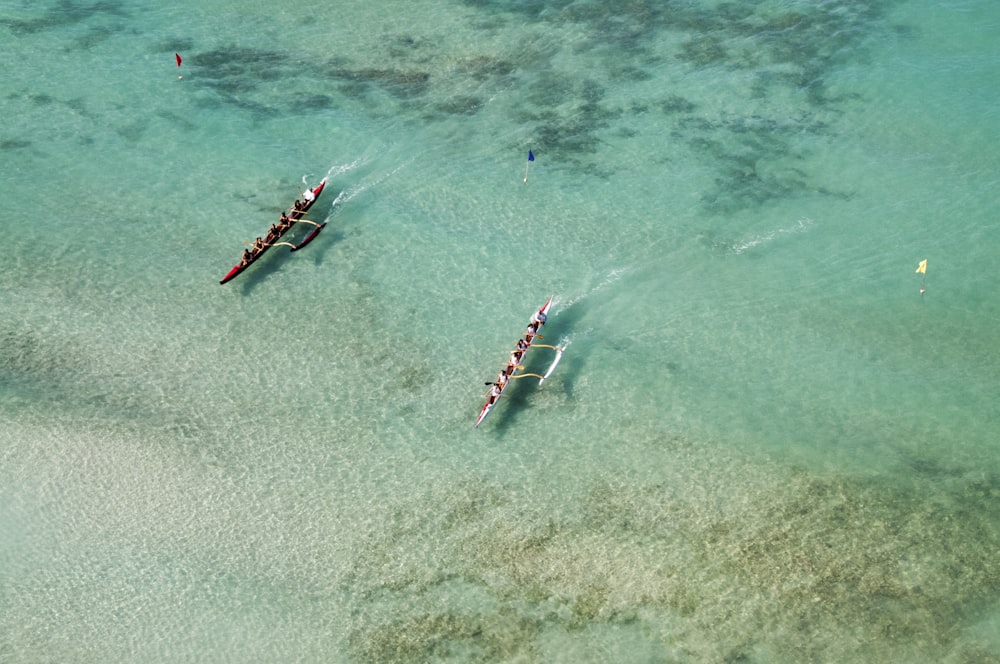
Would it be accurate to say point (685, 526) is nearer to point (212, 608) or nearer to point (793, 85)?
point (212, 608)

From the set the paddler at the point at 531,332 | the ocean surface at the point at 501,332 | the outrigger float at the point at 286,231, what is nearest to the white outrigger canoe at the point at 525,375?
the paddler at the point at 531,332

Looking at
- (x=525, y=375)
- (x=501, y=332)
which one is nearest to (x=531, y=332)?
(x=501, y=332)

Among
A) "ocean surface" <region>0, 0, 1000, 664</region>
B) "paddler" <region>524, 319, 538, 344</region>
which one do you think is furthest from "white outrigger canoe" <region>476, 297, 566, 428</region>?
"ocean surface" <region>0, 0, 1000, 664</region>

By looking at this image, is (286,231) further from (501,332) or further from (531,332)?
(531,332)

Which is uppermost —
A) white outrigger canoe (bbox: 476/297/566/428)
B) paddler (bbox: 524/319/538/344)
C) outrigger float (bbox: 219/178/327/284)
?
outrigger float (bbox: 219/178/327/284)

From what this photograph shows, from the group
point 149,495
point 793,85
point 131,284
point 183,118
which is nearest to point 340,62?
point 183,118

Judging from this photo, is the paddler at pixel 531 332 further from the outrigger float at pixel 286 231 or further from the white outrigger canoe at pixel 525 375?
the outrigger float at pixel 286 231

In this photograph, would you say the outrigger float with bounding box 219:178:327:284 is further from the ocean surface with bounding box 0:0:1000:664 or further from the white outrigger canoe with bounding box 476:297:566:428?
the white outrigger canoe with bounding box 476:297:566:428
